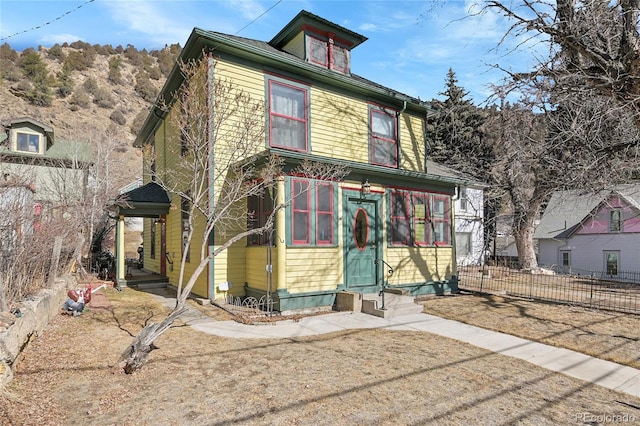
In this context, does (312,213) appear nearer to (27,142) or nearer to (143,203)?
(143,203)

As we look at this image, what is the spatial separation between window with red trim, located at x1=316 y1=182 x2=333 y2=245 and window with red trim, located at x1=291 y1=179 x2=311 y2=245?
32 centimetres

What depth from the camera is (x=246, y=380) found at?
16.6ft

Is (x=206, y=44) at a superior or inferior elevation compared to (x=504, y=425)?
superior

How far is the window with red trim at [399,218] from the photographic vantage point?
38.9 feet

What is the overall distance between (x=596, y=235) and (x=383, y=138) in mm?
20498

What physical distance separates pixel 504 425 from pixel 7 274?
8.33 meters

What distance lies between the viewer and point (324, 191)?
33.5 ft

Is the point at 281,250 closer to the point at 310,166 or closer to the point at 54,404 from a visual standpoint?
the point at 310,166

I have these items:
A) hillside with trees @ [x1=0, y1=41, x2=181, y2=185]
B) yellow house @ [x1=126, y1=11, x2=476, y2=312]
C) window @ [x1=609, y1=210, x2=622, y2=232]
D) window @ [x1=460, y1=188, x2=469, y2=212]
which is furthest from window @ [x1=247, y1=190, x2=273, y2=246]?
hillside with trees @ [x1=0, y1=41, x2=181, y2=185]

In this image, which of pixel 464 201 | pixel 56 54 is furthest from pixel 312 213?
pixel 56 54

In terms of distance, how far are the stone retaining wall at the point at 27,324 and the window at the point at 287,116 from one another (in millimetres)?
6353

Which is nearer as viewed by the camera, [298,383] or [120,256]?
[298,383]

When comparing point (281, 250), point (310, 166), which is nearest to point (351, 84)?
point (310, 166)
